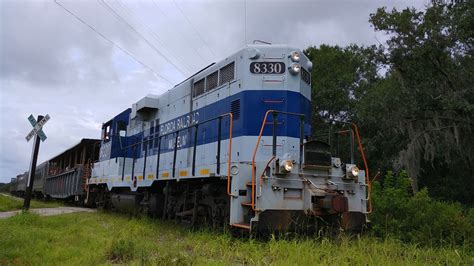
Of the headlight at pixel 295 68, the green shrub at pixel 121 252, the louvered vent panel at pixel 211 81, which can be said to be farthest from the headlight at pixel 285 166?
the louvered vent panel at pixel 211 81

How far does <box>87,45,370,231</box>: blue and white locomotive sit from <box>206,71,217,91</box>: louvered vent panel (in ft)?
0.08

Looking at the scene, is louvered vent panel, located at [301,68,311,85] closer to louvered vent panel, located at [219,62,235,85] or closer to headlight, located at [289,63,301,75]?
headlight, located at [289,63,301,75]

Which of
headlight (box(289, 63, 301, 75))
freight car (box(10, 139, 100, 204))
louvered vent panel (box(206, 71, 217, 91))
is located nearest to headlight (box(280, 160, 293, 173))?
headlight (box(289, 63, 301, 75))

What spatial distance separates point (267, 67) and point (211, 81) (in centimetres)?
168

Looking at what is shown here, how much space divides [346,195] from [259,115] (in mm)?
2227

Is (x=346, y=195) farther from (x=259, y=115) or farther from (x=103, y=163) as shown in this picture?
(x=103, y=163)

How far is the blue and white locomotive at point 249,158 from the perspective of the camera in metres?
6.70

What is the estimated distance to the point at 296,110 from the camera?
8188 millimetres

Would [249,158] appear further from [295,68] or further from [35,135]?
[35,135]

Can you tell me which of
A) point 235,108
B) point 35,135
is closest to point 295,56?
point 235,108

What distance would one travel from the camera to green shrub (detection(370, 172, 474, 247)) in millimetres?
8180

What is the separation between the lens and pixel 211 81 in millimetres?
9422

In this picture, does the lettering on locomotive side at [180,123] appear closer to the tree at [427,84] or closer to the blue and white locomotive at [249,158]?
the blue and white locomotive at [249,158]

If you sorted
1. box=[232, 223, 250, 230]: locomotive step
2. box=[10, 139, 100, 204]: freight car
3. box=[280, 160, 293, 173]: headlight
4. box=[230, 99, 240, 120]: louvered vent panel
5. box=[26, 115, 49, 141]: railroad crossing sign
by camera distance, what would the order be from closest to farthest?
box=[232, 223, 250, 230]: locomotive step, box=[280, 160, 293, 173]: headlight, box=[230, 99, 240, 120]: louvered vent panel, box=[26, 115, 49, 141]: railroad crossing sign, box=[10, 139, 100, 204]: freight car
